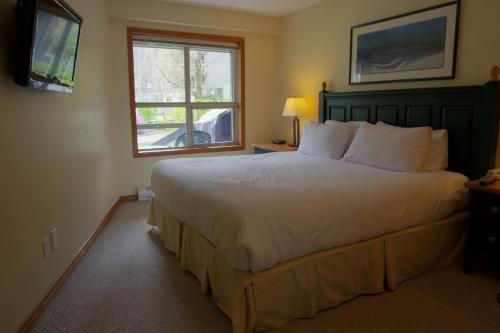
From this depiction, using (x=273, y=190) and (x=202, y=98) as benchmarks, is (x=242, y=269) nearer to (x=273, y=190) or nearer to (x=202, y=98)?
(x=273, y=190)

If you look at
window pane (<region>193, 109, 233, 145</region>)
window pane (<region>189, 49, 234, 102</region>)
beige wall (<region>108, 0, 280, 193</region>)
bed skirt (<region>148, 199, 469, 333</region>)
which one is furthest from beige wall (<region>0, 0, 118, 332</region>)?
window pane (<region>193, 109, 233, 145</region>)

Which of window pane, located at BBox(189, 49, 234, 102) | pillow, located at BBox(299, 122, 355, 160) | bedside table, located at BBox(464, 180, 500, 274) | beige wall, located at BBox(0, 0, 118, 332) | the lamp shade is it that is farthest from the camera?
window pane, located at BBox(189, 49, 234, 102)

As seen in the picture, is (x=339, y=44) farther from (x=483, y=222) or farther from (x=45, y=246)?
(x=45, y=246)

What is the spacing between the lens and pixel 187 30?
4457 millimetres

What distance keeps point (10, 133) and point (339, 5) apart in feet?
11.9

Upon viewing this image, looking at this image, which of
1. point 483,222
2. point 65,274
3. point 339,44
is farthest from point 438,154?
point 65,274

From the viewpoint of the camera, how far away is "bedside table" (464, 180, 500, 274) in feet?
7.28

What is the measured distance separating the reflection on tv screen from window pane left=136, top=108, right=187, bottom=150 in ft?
6.54

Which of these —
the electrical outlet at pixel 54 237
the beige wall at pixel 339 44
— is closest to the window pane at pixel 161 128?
the beige wall at pixel 339 44

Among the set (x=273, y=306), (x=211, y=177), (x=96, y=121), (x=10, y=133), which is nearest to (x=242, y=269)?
(x=273, y=306)

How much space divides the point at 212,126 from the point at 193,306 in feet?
10.7

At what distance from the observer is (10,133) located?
1.75 m

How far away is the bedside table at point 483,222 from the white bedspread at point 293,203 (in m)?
0.18

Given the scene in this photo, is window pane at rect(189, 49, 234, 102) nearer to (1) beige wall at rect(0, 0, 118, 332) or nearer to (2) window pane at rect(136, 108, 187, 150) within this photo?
(2) window pane at rect(136, 108, 187, 150)
